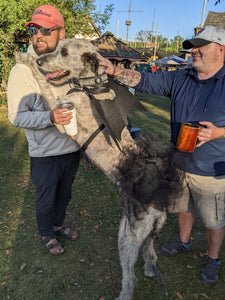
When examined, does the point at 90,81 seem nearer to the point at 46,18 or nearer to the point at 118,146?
the point at 118,146

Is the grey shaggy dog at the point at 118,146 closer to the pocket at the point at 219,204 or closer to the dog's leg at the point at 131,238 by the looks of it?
the dog's leg at the point at 131,238

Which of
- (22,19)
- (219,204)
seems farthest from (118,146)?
(22,19)

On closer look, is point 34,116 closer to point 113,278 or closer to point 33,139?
point 33,139

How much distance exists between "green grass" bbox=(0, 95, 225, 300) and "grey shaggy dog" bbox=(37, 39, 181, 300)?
0.39m

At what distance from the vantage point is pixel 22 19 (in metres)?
8.93

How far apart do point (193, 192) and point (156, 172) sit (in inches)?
33.6

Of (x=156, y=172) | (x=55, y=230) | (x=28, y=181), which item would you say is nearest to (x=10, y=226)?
(x=55, y=230)

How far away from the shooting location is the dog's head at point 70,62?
6.66ft

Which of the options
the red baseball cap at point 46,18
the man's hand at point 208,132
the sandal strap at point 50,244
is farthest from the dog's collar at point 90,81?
the sandal strap at point 50,244

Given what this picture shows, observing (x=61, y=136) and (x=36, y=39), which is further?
(x=61, y=136)

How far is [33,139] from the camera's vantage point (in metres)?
2.37

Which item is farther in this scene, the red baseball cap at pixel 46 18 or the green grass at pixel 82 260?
the green grass at pixel 82 260

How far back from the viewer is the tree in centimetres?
838

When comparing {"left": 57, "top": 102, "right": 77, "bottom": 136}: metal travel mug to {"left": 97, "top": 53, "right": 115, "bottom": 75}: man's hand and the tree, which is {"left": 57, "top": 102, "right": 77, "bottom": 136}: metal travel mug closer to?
{"left": 97, "top": 53, "right": 115, "bottom": 75}: man's hand
